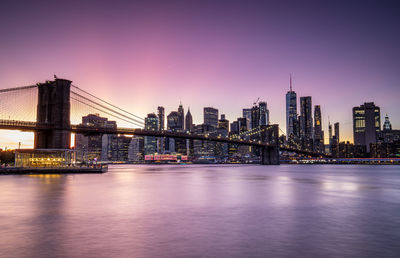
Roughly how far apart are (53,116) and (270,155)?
9958cm

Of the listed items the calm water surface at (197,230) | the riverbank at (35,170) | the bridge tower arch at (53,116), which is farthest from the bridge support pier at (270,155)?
the calm water surface at (197,230)

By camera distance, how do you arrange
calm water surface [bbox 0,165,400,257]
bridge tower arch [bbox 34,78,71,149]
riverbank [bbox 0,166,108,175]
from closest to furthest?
calm water surface [bbox 0,165,400,257] → riverbank [bbox 0,166,108,175] → bridge tower arch [bbox 34,78,71,149]

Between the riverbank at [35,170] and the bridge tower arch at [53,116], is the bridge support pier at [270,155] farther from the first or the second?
the riverbank at [35,170]

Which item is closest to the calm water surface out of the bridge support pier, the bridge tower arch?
the bridge tower arch

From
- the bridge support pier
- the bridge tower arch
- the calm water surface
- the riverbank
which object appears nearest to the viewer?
the calm water surface

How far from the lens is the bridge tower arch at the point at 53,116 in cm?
5678

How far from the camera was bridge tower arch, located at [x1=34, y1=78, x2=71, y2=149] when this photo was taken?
186 ft

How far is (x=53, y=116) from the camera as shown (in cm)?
5800

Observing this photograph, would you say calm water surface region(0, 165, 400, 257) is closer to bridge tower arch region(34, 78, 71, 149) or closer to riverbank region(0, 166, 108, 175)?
riverbank region(0, 166, 108, 175)

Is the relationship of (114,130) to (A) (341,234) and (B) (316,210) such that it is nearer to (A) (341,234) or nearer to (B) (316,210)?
(B) (316,210)

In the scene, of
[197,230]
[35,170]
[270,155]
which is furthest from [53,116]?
[270,155]

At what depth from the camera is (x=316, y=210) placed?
17.3m

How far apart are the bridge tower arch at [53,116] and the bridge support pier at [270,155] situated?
306ft

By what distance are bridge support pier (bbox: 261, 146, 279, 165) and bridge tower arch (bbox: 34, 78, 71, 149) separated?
93.1 meters
